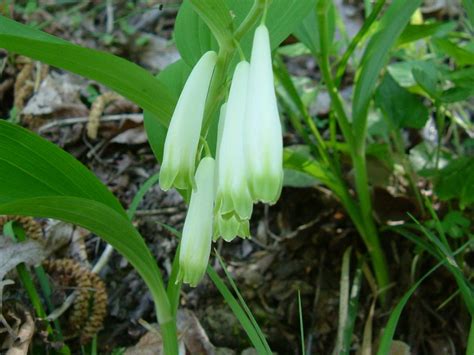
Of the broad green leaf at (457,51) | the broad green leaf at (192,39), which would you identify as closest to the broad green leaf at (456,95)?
the broad green leaf at (457,51)

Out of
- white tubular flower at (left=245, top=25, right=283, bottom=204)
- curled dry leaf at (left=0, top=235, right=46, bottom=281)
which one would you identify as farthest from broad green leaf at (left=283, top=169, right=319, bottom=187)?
white tubular flower at (left=245, top=25, right=283, bottom=204)

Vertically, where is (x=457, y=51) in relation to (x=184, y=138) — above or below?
below

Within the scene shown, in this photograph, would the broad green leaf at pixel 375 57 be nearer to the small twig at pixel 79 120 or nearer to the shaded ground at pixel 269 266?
the shaded ground at pixel 269 266

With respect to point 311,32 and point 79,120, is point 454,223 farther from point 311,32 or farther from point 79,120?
point 79,120

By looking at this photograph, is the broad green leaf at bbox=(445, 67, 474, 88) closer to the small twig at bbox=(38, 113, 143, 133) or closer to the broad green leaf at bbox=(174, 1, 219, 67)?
the broad green leaf at bbox=(174, 1, 219, 67)

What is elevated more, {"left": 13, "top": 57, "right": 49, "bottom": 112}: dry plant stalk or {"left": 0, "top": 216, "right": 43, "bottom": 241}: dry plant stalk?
{"left": 13, "top": 57, "right": 49, "bottom": 112}: dry plant stalk

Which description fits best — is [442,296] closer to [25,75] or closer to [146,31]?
[25,75]

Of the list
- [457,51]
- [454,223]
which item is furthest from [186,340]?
[457,51]
